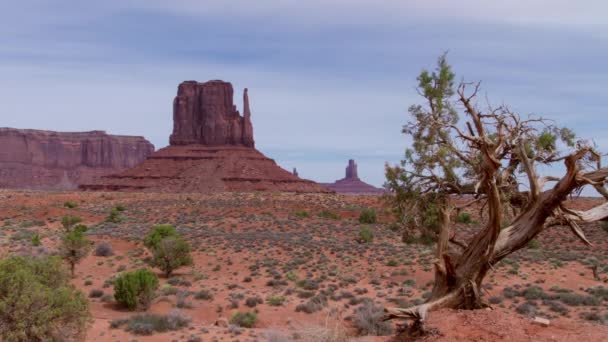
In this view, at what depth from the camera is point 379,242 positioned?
3309 cm

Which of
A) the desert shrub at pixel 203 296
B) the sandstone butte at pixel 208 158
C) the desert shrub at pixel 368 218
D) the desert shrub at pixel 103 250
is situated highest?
the sandstone butte at pixel 208 158

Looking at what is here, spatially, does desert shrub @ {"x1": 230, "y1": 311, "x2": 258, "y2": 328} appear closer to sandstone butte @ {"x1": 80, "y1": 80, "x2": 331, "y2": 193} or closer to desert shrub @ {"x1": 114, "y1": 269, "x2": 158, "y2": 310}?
desert shrub @ {"x1": 114, "y1": 269, "x2": 158, "y2": 310}

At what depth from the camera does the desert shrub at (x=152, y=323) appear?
13617 mm

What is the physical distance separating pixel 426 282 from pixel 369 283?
6.80 feet

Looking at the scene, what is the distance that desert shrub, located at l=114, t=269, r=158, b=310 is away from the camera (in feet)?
54.0

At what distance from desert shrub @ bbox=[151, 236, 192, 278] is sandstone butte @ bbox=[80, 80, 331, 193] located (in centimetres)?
7125

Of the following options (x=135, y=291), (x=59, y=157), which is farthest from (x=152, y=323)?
(x=59, y=157)

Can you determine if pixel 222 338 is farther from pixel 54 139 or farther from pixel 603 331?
pixel 54 139

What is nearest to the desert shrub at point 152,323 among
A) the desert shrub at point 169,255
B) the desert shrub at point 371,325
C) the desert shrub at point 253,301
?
the desert shrub at point 253,301

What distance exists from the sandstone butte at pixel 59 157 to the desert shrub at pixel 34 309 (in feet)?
504

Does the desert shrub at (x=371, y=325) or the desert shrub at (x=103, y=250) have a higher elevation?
the desert shrub at (x=103, y=250)

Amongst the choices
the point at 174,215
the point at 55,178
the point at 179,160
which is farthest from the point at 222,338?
the point at 55,178

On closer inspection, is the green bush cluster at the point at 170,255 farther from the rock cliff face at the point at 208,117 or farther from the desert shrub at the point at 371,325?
the rock cliff face at the point at 208,117

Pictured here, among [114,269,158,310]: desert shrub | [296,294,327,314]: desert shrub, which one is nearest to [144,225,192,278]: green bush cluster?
[114,269,158,310]: desert shrub
